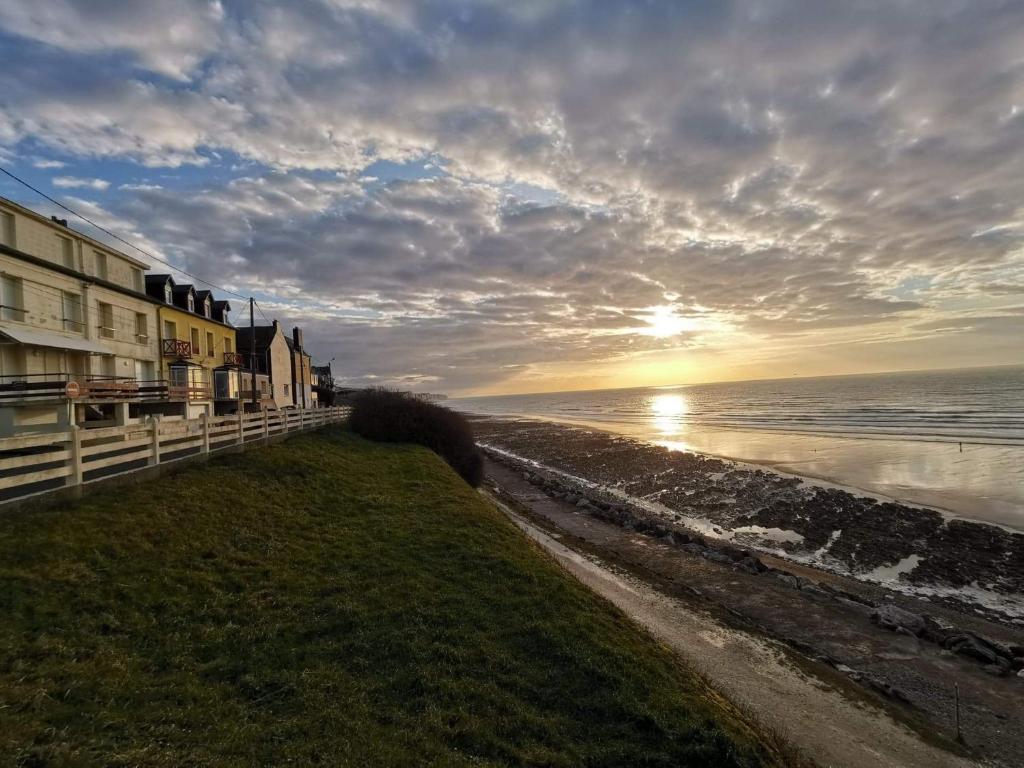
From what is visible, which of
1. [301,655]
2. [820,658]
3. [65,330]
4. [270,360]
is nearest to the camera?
[301,655]

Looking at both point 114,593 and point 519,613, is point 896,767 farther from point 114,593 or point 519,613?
point 114,593

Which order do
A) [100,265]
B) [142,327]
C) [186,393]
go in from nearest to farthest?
[100,265] → [186,393] → [142,327]

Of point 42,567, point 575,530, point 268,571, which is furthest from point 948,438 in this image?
point 42,567

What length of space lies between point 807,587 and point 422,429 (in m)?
19.4

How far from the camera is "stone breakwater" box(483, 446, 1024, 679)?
10.6 m

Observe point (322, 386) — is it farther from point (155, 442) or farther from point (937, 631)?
point (937, 631)

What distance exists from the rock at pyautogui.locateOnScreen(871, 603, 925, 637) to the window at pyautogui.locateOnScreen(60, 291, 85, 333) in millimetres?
29010

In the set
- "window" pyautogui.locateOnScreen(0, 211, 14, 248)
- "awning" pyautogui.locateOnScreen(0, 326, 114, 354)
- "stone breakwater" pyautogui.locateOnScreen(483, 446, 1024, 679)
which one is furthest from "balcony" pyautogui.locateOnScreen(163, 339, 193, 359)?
"stone breakwater" pyautogui.locateOnScreen(483, 446, 1024, 679)

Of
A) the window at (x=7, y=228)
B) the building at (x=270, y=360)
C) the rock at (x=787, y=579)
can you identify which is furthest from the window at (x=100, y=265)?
the rock at (x=787, y=579)

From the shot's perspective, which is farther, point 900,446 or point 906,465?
point 900,446

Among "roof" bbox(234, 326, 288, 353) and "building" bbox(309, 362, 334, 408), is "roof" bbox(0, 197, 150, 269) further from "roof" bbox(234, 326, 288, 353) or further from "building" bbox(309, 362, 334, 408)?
"building" bbox(309, 362, 334, 408)

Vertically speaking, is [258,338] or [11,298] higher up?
[258,338]

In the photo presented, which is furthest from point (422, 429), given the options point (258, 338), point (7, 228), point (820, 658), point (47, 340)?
point (820, 658)

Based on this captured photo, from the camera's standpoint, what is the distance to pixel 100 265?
22625mm
